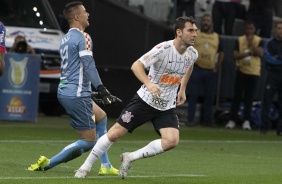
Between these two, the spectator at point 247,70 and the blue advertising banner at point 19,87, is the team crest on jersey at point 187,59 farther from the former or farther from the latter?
the spectator at point 247,70

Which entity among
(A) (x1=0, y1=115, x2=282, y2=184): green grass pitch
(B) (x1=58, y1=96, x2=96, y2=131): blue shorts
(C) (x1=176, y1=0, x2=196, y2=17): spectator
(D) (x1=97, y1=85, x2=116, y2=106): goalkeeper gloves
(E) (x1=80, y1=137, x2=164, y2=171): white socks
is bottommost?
(A) (x1=0, y1=115, x2=282, y2=184): green grass pitch

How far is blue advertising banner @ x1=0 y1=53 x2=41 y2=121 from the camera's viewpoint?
2316 cm

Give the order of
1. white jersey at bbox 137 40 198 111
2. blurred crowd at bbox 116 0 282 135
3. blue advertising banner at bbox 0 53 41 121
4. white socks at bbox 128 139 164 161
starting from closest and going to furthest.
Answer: white socks at bbox 128 139 164 161 < white jersey at bbox 137 40 198 111 < blue advertising banner at bbox 0 53 41 121 < blurred crowd at bbox 116 0 282 135

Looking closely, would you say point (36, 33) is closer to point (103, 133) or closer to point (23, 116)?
point (23, 116)

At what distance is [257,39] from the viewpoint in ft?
82.2

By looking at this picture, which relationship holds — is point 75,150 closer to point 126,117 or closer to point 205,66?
point 126,117

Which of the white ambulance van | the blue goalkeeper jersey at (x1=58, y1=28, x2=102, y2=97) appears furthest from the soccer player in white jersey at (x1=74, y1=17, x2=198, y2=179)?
the white ambulance van

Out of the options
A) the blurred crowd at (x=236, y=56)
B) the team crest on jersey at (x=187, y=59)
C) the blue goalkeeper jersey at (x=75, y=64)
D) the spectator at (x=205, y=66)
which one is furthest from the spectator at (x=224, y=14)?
the blue goalkeeper jersey at (x=75, y=64)

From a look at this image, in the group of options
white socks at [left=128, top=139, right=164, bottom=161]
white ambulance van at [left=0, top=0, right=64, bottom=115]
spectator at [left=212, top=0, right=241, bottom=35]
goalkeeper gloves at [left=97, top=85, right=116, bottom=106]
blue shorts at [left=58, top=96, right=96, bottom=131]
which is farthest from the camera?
spectator at [left=212, top=0, right=241, bottom=35]

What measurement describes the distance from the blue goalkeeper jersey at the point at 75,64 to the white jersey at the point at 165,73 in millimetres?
713

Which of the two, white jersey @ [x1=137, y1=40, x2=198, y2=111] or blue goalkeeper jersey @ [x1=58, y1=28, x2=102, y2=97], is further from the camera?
blue goalkeeper jersey @ [x1=58, y1=28, x2=102, y2=97]

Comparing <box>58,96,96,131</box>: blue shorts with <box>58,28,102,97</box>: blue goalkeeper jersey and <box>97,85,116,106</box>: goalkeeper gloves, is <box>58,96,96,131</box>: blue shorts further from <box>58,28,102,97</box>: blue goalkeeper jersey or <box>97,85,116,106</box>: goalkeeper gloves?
<box>97,85,116,106</box>: goalkeeper gloves

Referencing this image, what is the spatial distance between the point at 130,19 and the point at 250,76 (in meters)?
3.26

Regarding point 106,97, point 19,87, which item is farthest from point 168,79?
point 19,87
